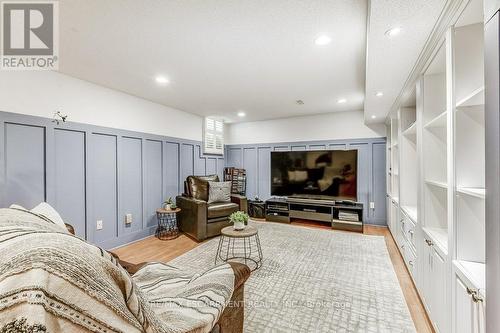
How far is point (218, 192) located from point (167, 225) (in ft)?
3.45

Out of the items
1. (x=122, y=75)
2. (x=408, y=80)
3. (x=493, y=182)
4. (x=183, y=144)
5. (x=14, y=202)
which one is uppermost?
(x=122, y=75)

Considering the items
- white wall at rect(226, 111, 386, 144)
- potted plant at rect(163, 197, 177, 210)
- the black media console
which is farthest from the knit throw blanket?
white wall at rect(226, 111, 386, 144)

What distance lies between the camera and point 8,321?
0.43 metres

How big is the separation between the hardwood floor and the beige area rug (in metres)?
0.07

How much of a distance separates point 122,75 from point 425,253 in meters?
3.76

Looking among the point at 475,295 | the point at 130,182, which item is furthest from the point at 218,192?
the point at 475,295

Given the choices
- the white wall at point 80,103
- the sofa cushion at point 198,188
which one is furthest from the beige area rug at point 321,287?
the white wall at point 80,103

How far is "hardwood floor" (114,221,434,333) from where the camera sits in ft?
5.99

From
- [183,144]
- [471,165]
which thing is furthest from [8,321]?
[183,144]

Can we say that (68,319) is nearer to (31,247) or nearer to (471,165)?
(31,247)

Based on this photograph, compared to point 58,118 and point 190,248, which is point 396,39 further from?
point 58,118

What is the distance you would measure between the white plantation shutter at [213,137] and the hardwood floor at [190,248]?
2.29 meters

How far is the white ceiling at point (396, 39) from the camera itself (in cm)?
132

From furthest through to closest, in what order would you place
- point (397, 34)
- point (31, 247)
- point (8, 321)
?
point (397, 34), point (31, 247), point (8, 321)
